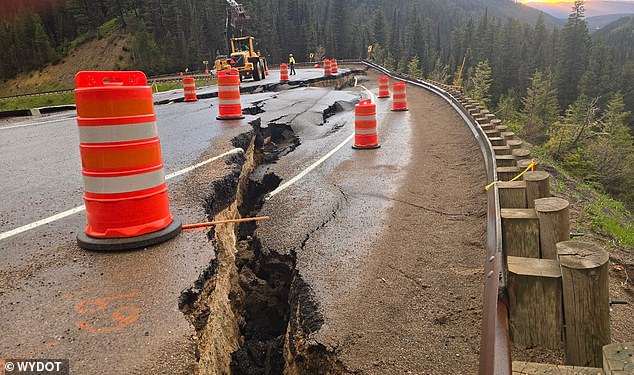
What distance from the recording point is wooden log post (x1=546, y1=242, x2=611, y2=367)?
6.91 ft

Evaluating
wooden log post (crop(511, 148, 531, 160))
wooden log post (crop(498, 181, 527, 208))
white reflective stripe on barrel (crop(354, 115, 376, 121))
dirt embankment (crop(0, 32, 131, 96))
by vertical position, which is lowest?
wooden log post (crop(498, 181, 527, 208))

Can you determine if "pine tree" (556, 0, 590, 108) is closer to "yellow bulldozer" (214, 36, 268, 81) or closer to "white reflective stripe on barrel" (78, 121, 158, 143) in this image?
"yellow bulldozer" (214, 36, 268, 81)

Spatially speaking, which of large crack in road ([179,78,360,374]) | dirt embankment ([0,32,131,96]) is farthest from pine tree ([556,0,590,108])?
large crack in road ([179,78,360,374])

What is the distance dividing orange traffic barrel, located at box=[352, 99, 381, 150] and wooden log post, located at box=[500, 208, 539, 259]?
643 centimetres

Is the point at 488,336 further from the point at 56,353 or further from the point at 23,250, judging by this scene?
the point at 23,250

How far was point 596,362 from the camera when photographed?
88.0 inches

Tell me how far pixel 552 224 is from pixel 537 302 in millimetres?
A: 713

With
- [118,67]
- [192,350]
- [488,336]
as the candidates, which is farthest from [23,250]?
[118,67]

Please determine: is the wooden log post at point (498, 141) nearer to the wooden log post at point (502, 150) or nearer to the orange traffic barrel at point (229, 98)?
the wooden log post at point (502, 150)

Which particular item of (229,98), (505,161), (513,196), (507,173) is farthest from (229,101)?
(513,196)

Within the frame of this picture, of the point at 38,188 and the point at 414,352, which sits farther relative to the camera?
the point at 38,188

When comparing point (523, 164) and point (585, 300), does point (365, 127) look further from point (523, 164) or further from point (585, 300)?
point (585, 300)

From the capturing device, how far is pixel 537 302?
236 centimetres

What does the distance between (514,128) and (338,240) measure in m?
26.4
